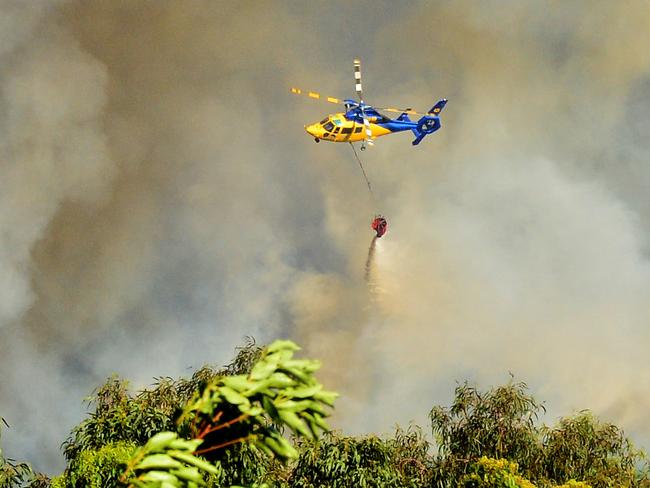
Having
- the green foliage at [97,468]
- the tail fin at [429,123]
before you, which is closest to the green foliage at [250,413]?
the green foliage at [97,468]

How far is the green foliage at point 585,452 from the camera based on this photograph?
130 ft

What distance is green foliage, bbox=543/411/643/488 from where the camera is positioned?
130 ft

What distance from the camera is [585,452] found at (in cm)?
4009

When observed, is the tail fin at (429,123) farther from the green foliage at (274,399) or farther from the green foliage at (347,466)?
the green foliage at (274,399)

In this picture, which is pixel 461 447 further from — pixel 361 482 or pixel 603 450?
pixel 361 482

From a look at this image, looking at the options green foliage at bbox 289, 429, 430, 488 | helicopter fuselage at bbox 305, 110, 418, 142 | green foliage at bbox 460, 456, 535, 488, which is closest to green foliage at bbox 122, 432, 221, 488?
green foliage at bbox 460, 456, 535, 488

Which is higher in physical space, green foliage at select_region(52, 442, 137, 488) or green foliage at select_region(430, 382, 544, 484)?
green foliage at select_region(430, 382, 544, 484)

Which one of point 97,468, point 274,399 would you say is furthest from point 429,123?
point 274,399

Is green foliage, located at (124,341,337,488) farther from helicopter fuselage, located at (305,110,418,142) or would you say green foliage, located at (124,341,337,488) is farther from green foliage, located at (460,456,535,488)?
helicopter fuselage, located at (305,110,418,142)

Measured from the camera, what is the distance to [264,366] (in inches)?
184

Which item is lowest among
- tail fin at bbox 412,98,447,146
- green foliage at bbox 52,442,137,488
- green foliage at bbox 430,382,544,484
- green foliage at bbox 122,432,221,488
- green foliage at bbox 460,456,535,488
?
green foliage at bbox 122,432,221,488

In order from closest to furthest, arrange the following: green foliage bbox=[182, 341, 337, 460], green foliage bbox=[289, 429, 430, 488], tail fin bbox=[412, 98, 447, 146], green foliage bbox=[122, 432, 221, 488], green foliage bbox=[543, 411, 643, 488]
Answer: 1. green foliage bbox=[122, 432, 221, 488]
2. green foliage bbox=[182, 341, 337, 460]
3. green foliage bbox=[289, 429, 430, 488]
4. green foliage bbox=[543, 411, 643, 488]
5. tail fin bbox=[412, 98, 447, 146]

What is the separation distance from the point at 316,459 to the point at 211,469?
27.3m

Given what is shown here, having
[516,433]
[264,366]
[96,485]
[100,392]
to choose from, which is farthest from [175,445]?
[516,433]
